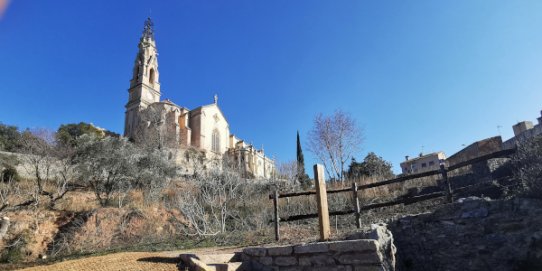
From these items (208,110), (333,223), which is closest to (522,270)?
(333,223)

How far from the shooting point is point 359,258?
171 inches

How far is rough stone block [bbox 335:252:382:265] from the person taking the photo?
4.25 meters

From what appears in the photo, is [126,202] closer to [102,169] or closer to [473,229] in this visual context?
[102,169]

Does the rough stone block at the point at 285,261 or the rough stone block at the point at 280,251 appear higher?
the rough stone block at the point at 280,251

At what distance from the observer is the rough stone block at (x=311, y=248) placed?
458 cm

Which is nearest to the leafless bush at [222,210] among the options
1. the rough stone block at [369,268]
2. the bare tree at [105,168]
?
the bare tree at [105,168]

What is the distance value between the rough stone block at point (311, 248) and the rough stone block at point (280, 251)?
99 mm

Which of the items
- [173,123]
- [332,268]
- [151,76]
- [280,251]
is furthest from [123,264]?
[151,76]

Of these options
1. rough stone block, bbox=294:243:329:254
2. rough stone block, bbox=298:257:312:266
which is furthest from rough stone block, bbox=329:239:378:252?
rough stone block, bbox=298:257:312:266

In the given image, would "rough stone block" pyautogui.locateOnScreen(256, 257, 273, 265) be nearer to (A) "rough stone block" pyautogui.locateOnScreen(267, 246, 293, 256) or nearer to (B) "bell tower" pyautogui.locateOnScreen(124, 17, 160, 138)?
(A) "rough stone block" pyautogui.locateOnScreen(267, 246, 293, 256)

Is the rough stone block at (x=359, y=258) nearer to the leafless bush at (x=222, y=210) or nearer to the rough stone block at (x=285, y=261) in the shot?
the rough stone block at (x=285, y=261)

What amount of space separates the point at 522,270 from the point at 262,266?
3.82m

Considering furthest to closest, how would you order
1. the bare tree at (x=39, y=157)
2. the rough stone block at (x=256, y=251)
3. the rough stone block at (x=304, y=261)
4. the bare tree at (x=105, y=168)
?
the bare tree at (x=39, y=157) → the bare tree at (x=105, y=168) → the rough stone block at (x=256, y=251) → the rough stone block at (x=304, y=261)

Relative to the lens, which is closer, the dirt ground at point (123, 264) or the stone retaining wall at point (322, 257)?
the stone retaining wall at point (322, 257)
